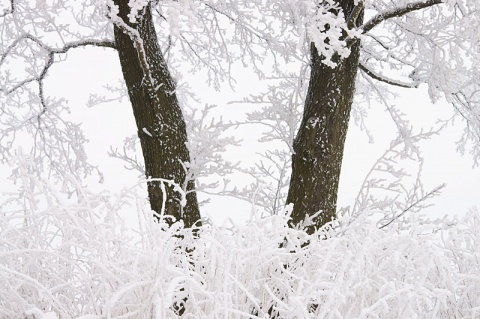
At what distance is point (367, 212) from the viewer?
2.46 metres

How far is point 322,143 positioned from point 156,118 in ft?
4.84

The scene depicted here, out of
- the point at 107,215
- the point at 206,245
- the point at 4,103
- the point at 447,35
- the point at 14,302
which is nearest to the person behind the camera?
the point at 14,302

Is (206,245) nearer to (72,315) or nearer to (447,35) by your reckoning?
(72,315)

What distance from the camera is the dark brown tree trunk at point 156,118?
16.5 ft

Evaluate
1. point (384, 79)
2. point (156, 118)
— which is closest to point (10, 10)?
point (156, 118)

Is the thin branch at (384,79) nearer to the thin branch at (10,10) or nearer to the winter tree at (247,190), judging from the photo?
the winter tree at (247,190)

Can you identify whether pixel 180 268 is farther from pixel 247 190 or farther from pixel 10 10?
pixel 10 10

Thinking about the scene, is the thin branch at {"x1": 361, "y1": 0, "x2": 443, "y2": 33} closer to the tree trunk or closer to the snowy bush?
the tree trunk

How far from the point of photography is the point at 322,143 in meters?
5.13

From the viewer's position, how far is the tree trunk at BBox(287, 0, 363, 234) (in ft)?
16.7

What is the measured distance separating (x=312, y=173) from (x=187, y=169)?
1.11m

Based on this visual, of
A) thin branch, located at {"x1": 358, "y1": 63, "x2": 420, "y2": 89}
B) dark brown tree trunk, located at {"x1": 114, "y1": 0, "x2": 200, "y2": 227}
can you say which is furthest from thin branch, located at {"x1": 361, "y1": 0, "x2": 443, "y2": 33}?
dark brown tree trunk, located at {"x1": 114, "y1": 0, "x2": 200, "y2": 227}

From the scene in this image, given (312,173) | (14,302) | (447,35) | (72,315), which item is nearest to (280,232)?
(72,315)

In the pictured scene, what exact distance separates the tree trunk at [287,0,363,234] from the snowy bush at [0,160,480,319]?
251 cm
